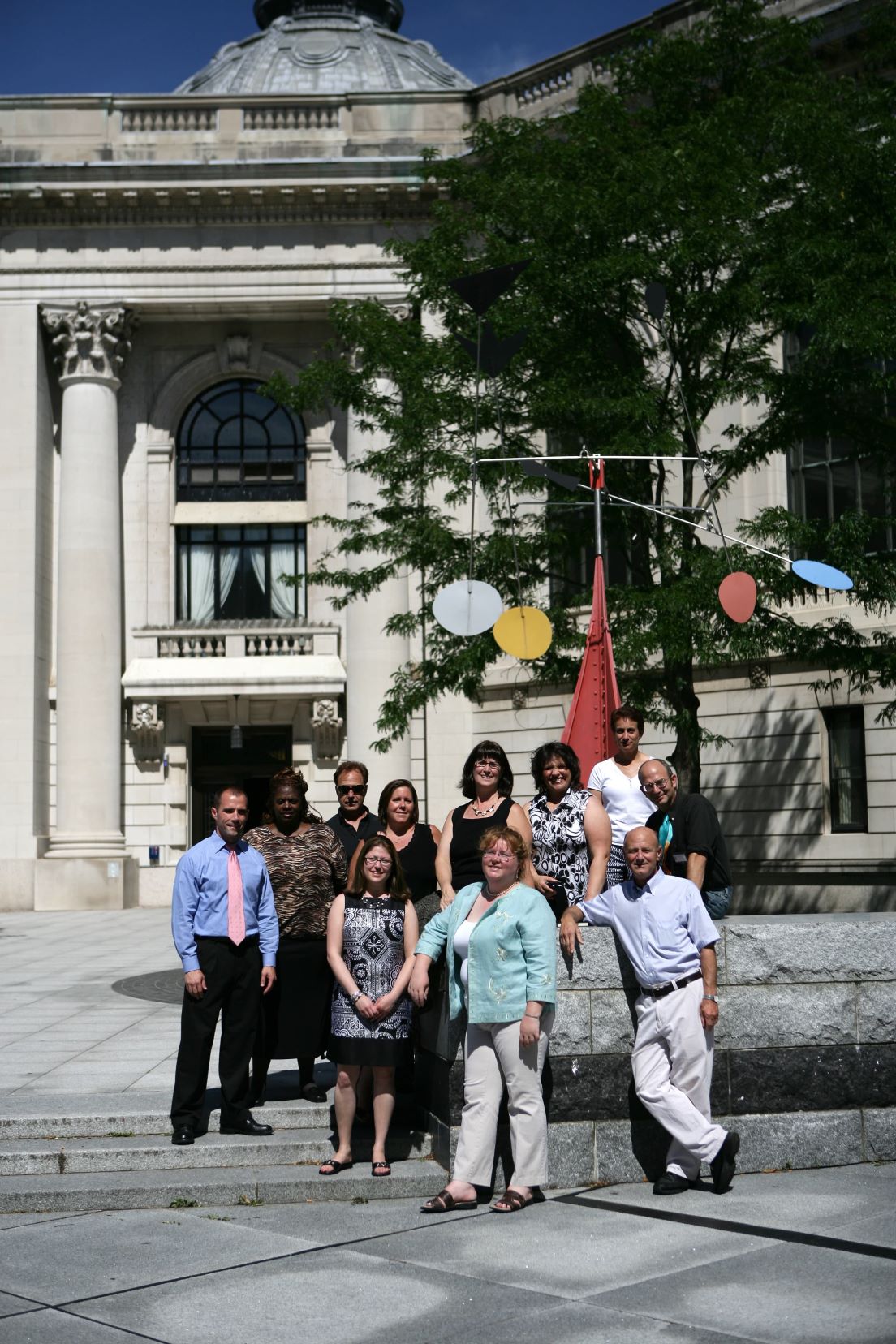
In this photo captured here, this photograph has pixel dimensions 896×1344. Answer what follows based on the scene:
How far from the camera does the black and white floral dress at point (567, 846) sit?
8.63m

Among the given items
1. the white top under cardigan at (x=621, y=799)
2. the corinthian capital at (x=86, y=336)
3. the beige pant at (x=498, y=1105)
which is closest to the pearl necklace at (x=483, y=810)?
the white top under cardigan at (x=621, y=799)

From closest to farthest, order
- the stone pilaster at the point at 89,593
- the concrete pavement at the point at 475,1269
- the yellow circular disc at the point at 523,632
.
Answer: the concrete pavement at the point at 475,1269
the yellow circular disc at the point at 523,632
the stone pilaster at the point at 89,593

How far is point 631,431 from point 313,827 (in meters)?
8.66

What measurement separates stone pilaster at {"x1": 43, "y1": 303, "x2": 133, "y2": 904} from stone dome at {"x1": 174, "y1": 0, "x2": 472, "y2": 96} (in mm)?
9813

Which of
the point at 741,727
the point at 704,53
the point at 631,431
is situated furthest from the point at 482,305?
the point at 741,727

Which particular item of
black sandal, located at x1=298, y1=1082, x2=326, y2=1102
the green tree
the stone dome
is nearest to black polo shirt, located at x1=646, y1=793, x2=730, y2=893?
black sandal, located at x1=298, y1=1082, x2=326, y2=1102

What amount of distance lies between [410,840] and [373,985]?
3.74ft

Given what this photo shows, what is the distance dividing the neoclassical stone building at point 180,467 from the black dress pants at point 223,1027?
22196 mm

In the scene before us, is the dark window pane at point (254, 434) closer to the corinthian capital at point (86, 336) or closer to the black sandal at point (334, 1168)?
the corinthian capital at point (86, 336)

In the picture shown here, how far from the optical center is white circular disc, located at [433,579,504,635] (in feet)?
41.9

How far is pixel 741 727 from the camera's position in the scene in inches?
1062

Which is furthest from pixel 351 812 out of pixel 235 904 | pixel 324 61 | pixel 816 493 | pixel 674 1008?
pixel 324 61

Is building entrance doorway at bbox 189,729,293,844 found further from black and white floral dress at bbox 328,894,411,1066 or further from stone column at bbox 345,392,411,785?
black and white floral dress at bbox 328,894,411,1066

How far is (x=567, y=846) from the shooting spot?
865 centimetres
